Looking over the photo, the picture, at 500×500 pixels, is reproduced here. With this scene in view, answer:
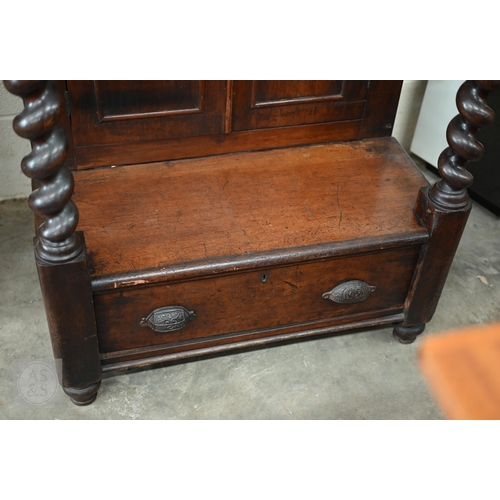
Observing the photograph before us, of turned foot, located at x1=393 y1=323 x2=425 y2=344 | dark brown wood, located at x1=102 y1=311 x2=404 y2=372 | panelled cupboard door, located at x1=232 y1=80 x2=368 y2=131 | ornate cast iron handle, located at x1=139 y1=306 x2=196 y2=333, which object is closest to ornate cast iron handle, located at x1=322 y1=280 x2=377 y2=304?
dark brown wood, located at x1=102 y1=311 x2=404 y2=372

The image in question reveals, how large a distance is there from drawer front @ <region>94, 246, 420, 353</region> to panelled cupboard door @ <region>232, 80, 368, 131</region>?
470 mm

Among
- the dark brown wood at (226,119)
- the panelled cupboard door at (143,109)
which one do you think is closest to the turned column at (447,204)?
the dark brown wood at (226,119)

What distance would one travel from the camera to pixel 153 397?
1.70 metres

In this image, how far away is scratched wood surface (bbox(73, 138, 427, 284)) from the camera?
4.92 ft

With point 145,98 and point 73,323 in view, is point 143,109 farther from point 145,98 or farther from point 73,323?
point 73,323

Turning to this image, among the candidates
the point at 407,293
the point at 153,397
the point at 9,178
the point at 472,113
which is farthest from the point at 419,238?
the point at 9,178

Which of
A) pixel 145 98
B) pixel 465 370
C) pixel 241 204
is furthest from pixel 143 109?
pixel 465 370

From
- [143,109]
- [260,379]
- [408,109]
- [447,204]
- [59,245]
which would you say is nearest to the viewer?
[59,245]

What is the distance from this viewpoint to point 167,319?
1.54 m

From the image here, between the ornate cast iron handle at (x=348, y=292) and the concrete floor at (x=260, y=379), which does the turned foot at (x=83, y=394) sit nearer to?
the concrete floor at (x=260, y=379)

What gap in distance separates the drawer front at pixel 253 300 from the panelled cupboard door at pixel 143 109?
460mm

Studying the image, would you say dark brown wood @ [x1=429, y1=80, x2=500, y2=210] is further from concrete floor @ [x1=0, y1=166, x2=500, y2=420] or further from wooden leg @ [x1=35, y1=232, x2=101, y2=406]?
wooden leg @ [x1=35, y1=232, x2=101, y2=406]

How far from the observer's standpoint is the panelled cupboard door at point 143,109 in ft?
5.27

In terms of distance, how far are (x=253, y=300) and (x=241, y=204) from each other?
0.25 meters
